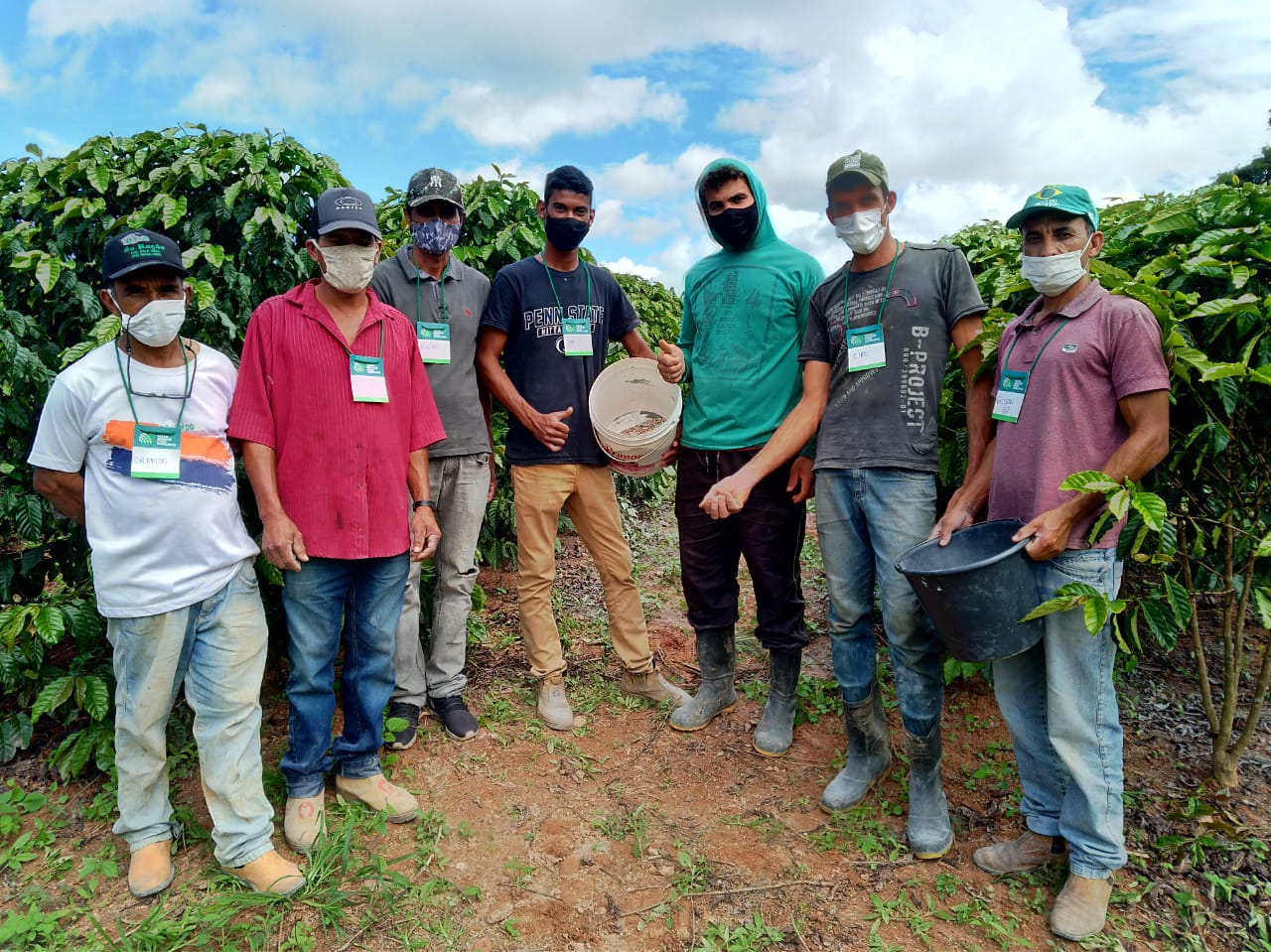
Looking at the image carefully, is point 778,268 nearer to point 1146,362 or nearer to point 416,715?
point 1146,362

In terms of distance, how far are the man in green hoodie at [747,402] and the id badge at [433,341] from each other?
0.92 m

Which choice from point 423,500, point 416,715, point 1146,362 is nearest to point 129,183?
point 423,500

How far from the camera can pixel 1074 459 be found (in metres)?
2.26

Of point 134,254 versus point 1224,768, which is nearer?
point 134,254

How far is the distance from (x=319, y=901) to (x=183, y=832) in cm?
68

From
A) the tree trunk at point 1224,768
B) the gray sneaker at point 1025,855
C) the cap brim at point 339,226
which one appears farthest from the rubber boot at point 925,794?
the cap brim at point 339,226

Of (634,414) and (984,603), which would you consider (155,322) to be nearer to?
(634,414)

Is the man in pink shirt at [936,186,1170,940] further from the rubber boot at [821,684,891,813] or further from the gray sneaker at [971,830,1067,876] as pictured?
the rubber boot at [821,684,891,813]

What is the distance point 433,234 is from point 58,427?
5.16 feet

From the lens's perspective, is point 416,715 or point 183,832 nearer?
point 183,832

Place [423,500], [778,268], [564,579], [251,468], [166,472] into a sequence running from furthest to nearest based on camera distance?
1. [564,579]
2. [778,268]
3. [423,500]
4. [251,468]
5. [166,472]

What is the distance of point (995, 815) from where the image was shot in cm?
293

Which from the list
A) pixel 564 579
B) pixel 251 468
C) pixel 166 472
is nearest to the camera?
pixel 166 472

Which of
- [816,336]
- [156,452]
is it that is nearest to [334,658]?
[156,452]
